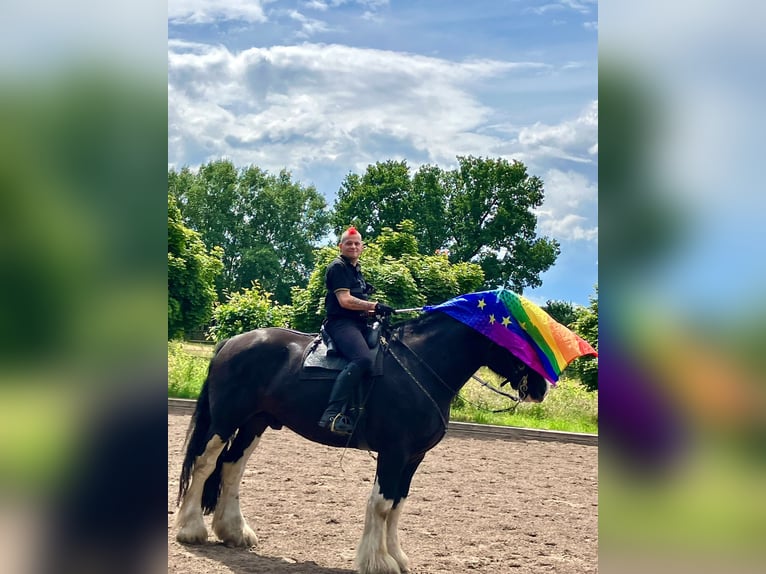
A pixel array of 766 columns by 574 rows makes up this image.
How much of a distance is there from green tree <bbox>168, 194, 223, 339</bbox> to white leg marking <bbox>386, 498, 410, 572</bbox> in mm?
12308

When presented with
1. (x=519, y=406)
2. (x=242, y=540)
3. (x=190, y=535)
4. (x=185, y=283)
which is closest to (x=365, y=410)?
(x=242, y=540)

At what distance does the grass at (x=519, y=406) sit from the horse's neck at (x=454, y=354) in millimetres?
6953

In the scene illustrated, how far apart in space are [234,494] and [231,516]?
0.55 ft

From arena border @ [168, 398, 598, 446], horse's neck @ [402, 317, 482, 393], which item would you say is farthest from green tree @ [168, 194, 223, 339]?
horse's neck @ [402, 317, 482, 393]

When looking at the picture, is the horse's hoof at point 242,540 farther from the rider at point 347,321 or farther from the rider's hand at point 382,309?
the rider's hand at point 382,309

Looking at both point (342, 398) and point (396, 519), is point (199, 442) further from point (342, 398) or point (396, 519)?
point (396, 519)

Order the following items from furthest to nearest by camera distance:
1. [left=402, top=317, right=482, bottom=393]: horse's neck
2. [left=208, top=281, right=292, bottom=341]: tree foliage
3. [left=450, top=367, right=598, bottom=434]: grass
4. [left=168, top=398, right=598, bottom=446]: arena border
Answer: [left=208, top=281, right=292, bottom=341]: tree foliage
[left=450, top=367, right=598, bottom=434]: grass
[left=168, top=398, right=598, bottom=446]: arena border
[left=402, top=317, right=482, bottom=393]: horse's neck

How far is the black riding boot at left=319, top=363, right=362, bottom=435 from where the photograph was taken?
17.5ft

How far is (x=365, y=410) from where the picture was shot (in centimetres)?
547

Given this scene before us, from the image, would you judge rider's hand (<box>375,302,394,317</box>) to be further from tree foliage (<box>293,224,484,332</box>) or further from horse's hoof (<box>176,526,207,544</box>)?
tree foliage (<box>293,224,484,332</box>)
